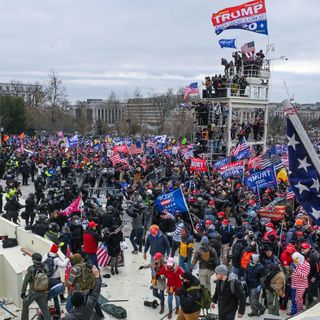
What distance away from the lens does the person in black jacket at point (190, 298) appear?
612cm

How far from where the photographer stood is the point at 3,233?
37.1 ft

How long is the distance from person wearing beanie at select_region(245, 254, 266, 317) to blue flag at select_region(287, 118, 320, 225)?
3212 millimetres

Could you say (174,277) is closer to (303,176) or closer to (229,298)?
(229,298)

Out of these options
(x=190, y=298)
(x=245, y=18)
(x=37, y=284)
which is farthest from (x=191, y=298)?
(x=245, y=18)

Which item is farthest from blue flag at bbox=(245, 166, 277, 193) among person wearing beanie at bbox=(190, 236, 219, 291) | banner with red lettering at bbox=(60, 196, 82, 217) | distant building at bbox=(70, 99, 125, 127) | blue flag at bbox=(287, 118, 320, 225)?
distant building at bbox=(70, 99, 125, 127)

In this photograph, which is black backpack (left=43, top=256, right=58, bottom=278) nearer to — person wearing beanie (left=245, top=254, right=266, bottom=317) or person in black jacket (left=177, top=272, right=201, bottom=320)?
person in black jacket (left=177, top=272, right=201, bottom=320)

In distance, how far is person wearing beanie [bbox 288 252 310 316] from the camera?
7.46 meters

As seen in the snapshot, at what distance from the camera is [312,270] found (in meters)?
7.70

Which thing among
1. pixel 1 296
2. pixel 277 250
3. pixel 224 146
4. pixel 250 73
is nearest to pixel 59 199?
pixel 1 296

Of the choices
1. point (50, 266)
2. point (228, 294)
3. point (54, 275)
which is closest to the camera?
point (228, 294)

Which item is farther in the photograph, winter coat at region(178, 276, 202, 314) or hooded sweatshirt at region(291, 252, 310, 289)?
hooded sweatshirt at region(291, 252, 310, 289)

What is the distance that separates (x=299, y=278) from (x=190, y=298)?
2.53m

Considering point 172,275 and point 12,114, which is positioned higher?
point 12,114

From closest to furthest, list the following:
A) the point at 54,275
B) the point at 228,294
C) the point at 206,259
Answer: the point at 228,294
the point at 54,275
the point at 206,259
